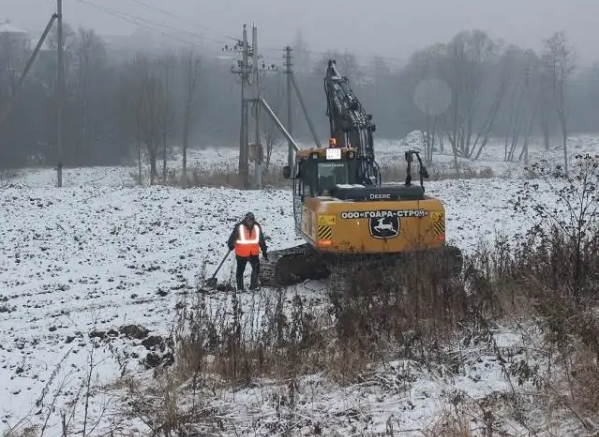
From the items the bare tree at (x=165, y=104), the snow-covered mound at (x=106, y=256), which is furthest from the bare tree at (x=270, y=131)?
the snow-covered mound at (x=106, y=256)

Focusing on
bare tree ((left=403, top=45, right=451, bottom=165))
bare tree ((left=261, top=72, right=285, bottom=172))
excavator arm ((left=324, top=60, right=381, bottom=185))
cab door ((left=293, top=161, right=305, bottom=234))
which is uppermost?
bare tree ((left=403, top=45, right=451, bottom=165))

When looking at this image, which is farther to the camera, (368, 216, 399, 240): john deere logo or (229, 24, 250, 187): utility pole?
(229, 24, 250, 187): utility pole

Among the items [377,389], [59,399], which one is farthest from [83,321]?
[377,389]

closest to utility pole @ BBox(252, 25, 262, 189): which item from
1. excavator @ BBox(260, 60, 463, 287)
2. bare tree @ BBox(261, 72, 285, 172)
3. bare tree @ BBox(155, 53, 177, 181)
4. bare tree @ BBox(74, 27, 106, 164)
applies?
bare tree @ BBox(261, 72, 285, 172)

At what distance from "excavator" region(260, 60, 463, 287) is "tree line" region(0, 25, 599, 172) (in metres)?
31.9

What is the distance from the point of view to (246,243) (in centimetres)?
1297

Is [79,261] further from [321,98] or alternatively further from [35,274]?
[321,98]

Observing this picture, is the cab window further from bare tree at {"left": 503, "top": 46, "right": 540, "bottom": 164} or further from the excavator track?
bare tree at {"left": 503, "top": 46, "right": 540, "bottom": 164}

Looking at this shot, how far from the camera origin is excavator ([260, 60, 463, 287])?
11344 mm

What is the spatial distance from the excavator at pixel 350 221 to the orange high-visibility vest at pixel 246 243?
43 centimetres

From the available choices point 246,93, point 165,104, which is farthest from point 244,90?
point 165,104

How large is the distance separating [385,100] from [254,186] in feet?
191

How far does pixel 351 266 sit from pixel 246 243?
2985 mm

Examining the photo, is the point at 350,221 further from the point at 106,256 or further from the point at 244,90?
the point at 244,90
